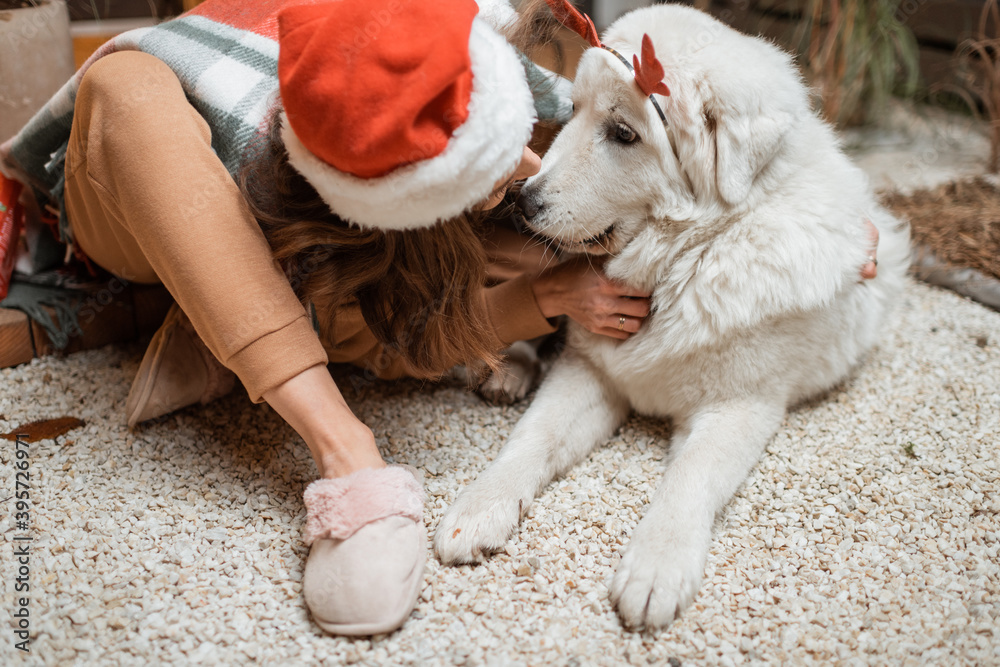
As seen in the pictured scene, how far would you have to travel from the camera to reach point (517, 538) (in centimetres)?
153

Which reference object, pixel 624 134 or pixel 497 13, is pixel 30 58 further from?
pixel 624 134

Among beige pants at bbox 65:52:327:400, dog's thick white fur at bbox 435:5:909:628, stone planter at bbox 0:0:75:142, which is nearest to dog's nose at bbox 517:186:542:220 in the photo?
dog's thick white fur at bbox 435:5:909:628

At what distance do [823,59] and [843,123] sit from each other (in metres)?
0.68

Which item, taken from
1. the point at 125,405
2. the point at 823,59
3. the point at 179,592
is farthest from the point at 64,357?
the point at 823,59

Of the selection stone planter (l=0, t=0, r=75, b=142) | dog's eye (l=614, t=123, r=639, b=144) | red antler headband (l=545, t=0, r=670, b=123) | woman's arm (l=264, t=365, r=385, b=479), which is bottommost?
woman's arm (l=264, t=365, r=385, b=479)

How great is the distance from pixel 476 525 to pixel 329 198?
75 centimetres

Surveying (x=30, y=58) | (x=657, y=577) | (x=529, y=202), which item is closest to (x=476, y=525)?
(x=657, y=577)

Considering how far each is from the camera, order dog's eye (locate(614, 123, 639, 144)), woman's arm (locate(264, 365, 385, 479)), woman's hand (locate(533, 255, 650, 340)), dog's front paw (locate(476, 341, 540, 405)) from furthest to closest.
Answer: dog's front paw (locate(476, 341, 540, 405)), woman's hand (locate(533, 255, 650, 340)), dog's eye (locate(614, 123, 639, 144)), woman's arm (locate(264, 365, 385, 479))

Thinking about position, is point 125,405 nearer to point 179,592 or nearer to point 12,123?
point 179,592

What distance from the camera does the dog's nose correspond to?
5.02 feet

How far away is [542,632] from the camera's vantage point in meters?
1.32

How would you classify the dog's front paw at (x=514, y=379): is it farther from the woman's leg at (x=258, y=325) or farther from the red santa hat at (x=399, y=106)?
the red santa hat at (x=399, y=106)

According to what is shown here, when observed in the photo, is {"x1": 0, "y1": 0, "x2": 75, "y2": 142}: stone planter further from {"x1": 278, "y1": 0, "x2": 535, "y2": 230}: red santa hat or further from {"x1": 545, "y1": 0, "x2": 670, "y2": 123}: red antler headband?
{"x1": 545, "y1": 0, "x2": 670, "y2": 123}: red antler headband

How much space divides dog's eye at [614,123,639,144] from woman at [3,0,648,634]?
215 mm
